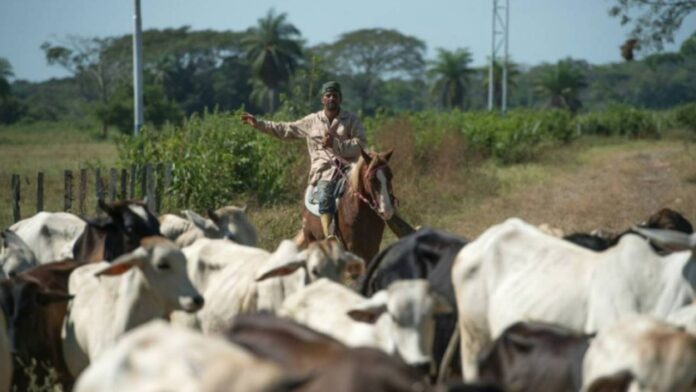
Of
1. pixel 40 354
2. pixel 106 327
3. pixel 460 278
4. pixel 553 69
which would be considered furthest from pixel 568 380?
pixel 553 69

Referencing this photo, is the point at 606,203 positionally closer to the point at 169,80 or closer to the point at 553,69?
the point at 169,80

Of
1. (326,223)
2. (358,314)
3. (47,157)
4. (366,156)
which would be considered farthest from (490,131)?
(358,314)

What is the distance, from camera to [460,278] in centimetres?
704

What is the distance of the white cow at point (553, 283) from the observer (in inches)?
254

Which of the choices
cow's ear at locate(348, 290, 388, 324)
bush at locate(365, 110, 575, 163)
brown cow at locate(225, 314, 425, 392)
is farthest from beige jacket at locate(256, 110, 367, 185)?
bush at locate(365, 110, 575, 163)

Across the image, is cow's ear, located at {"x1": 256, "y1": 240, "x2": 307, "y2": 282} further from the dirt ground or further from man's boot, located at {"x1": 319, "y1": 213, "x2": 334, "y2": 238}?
the dirt ground

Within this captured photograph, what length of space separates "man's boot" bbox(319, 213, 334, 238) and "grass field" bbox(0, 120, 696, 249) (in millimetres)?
1566

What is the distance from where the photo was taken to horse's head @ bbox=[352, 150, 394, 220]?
10.8 metres

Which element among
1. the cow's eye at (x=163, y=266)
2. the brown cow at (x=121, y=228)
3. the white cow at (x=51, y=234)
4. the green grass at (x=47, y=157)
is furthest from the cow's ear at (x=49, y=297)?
the green grass at (x=47, y=157)

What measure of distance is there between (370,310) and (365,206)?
503cm

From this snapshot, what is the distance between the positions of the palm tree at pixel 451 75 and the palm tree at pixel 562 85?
5603 mm

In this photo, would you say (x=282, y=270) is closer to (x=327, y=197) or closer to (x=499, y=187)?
(x=327, y=197)

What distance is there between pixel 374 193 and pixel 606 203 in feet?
35.8

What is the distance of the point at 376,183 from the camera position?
10.9 m
